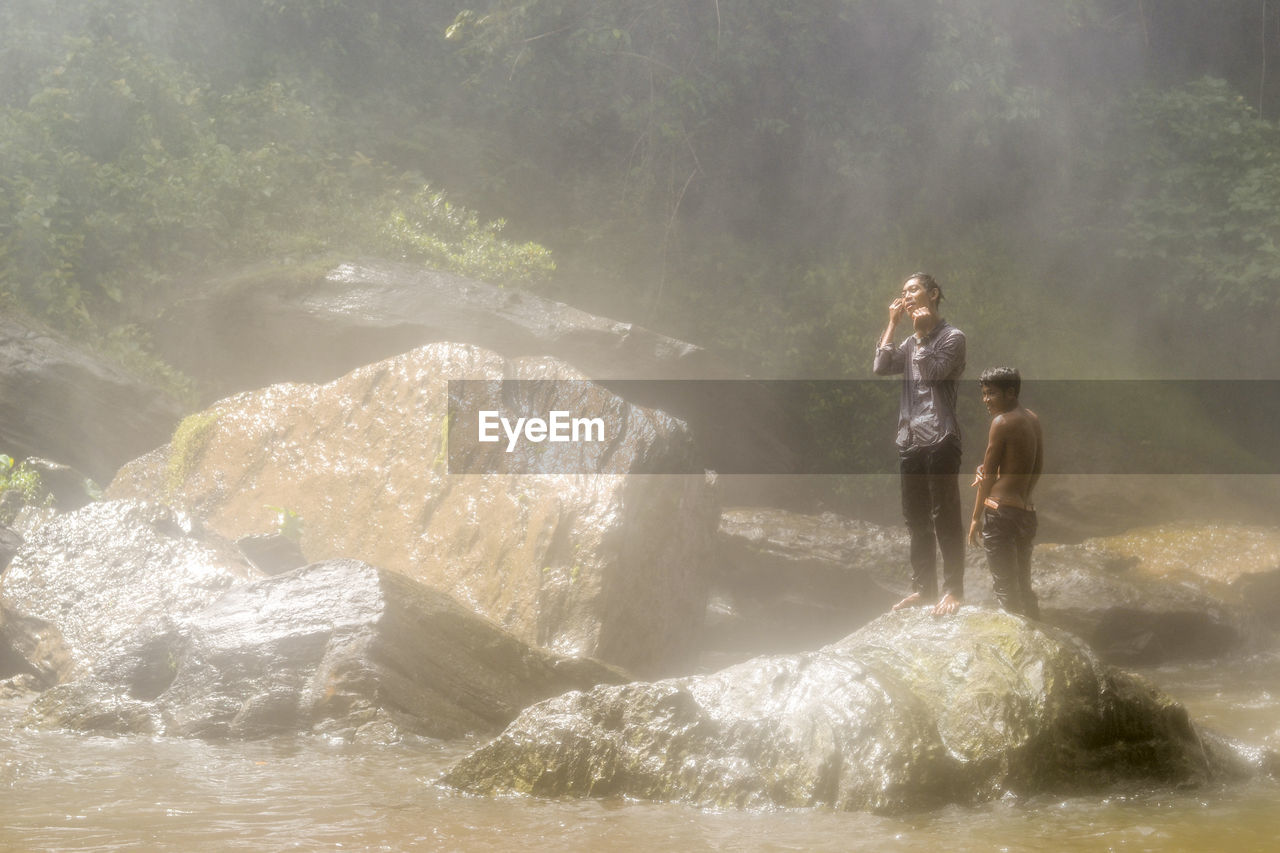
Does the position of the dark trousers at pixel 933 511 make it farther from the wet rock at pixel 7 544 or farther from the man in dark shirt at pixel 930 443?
the wet rock at pixel 7 544

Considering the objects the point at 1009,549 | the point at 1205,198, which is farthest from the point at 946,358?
the point at 1205,198

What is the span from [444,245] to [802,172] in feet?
16.9

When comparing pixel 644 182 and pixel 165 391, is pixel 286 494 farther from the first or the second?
pixel 644 182

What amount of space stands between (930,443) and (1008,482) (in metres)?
0.41

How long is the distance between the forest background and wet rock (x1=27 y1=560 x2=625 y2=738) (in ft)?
23.9

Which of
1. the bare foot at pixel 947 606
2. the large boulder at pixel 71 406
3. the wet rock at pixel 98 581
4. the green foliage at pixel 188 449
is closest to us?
the bare foot at pixel 947 606

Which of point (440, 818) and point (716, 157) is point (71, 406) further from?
point (716, 157)

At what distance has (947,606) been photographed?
15.6 feet

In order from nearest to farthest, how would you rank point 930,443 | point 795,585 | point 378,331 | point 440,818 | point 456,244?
point 440,818 → point 930,443 → point 795,585 → point 378,331 → point 456,244

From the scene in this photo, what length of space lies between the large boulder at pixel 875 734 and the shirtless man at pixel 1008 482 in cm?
58

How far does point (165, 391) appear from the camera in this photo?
10938mm

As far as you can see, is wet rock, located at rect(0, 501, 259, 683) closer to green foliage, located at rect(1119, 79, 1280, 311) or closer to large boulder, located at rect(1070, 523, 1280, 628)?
large boulder, located at rect(1070, 523, 1280, 628)

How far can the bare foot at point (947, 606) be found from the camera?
187 inches

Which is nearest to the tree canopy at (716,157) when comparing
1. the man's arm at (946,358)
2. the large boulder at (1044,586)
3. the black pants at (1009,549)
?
the large boulder at (1044,586)
